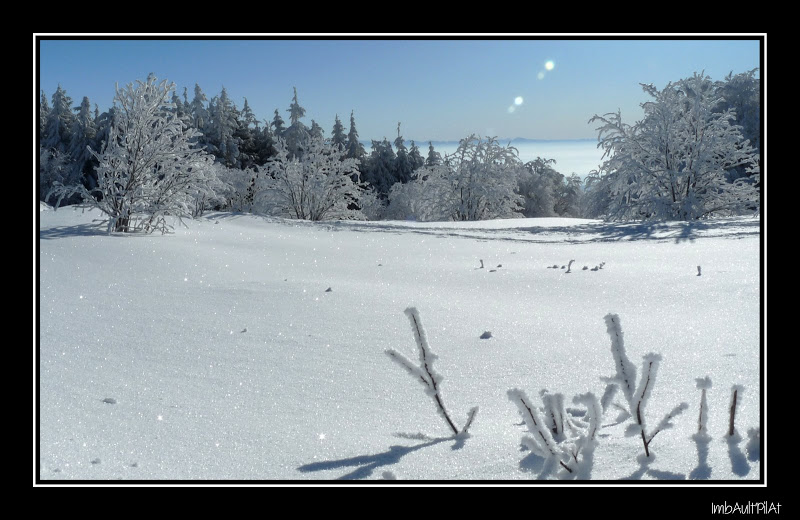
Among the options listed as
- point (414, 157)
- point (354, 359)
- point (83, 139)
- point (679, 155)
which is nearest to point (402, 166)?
point (414, 157)

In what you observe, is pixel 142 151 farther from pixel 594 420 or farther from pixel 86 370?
pixel 594 420

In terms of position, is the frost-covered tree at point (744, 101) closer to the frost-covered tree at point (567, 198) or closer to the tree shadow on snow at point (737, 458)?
the frost-covered tree at point (567, 198)

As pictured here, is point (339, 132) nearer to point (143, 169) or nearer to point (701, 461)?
point (143, 169)

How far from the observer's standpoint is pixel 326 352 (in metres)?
2.40

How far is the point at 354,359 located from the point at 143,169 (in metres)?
6.26

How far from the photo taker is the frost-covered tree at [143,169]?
22.9 feet

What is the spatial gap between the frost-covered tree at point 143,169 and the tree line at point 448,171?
18mm

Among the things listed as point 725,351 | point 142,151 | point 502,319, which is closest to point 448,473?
point 725,351

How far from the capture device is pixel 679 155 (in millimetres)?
11617

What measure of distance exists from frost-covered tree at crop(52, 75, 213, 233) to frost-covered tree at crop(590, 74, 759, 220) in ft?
28.4

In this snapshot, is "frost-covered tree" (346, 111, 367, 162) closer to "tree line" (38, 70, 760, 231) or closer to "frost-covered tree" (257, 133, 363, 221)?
"tree line" (38, 70, 760, 231)

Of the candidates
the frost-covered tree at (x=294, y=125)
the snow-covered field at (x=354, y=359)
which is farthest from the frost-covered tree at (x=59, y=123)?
the snow-covered field at (x=354, y=359)
